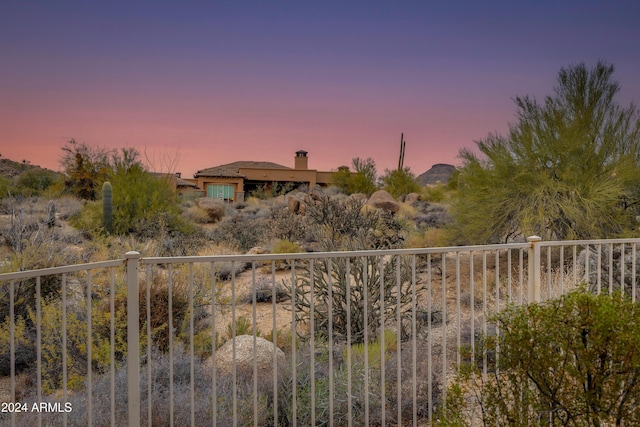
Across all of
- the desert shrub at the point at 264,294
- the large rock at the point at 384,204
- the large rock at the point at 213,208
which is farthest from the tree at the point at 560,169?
the large rock at the point at 213,208

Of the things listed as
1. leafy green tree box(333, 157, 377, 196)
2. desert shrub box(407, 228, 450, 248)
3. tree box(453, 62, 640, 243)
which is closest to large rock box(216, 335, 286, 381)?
tree box(453, 62, 640, 243)

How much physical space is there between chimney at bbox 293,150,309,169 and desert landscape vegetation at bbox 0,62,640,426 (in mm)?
21495

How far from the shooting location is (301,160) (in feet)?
138

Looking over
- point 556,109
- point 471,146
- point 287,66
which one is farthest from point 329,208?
point 287,66

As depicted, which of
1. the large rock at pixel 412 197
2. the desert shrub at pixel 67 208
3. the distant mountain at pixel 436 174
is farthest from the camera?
the distant mountain at pixel 436 174

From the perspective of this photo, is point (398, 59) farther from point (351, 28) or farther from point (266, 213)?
point (266, 213)

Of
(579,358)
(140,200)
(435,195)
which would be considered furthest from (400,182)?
(579,358)

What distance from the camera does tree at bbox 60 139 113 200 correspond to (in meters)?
22.8

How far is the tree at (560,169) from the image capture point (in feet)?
31.4

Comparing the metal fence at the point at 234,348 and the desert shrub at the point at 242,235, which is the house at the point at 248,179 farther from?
the metal fence at the point at 234,348

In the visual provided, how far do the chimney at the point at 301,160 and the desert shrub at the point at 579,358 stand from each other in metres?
39.5

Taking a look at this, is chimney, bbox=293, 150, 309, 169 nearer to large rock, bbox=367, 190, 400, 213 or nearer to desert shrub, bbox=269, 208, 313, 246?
large rock, bbox=367, 190, 400, 213

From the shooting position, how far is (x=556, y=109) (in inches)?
416

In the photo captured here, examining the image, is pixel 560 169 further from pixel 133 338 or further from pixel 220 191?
pixel 220 191
